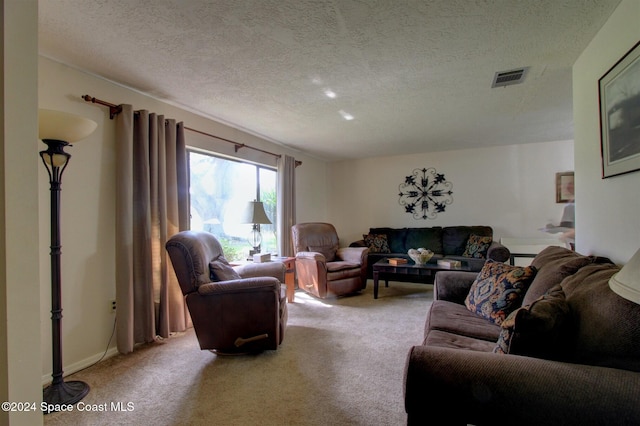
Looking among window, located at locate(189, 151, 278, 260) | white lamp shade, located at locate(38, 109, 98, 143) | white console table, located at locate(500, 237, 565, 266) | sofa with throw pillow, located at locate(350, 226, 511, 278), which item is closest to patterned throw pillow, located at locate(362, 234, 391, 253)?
sofa with throw pillow, located at locate(350, 226, 511, 278)

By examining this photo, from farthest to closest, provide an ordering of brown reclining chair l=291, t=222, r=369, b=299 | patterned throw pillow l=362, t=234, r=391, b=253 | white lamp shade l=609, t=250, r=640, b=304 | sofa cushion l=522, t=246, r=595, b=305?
patterned throw pillow l=362, t=234, r=391, b=253, brown reclining chair l=291, t=222, r=369, b=299, sofa cushion l=522, t=246, r=595, b=305, white lamp shade l=609, t=250, r=640, b=304

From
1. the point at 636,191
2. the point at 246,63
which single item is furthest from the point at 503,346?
the point at 246,63

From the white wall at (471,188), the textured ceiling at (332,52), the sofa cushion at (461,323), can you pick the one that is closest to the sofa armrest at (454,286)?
the sofa cushion at (461,323)

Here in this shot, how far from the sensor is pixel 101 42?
186 centimetres

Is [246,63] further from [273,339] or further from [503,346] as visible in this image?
[503,346]

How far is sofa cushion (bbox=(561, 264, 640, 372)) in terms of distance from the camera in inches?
36.7

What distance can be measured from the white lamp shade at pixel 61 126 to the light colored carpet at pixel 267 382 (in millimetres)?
1588

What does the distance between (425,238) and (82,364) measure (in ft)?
15.0

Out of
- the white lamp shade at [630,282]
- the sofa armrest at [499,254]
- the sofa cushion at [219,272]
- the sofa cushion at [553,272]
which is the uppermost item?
the white lamp shade at [630,282]

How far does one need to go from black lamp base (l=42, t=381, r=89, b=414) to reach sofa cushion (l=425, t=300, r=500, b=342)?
7.20ft

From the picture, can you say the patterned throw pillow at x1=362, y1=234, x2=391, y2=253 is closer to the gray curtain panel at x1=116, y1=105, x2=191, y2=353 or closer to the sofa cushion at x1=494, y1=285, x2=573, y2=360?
the gray curtain panel at x1=116, y1=105, x2=191, y2=353

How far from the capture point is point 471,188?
5.00 metres

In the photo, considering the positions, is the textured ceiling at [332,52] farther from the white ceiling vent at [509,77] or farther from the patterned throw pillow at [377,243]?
the patterned throw pillow at [377,243]

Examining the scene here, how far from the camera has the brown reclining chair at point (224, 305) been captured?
2.15 m
